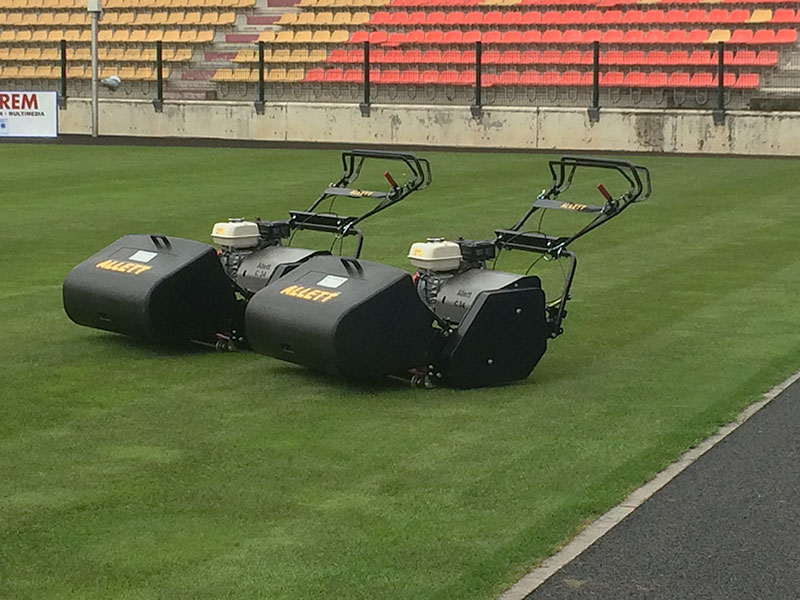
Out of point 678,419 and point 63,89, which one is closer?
point 678,419

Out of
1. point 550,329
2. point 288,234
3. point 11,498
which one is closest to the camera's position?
point 11,498

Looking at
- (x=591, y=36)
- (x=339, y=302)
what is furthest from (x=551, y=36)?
(x=339, y=302)

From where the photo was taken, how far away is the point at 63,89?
3253cm

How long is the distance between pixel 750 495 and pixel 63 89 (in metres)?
28.3

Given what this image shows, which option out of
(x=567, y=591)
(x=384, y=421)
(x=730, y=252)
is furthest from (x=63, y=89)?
(x=567, y=591)

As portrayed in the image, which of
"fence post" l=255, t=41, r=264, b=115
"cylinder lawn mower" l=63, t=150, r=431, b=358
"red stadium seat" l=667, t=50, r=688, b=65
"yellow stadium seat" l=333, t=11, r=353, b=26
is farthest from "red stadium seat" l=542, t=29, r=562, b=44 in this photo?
"cylinder lawn mower" l=63, t=150, r=431, b=358

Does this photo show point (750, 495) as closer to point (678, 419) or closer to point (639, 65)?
point (678, 419)

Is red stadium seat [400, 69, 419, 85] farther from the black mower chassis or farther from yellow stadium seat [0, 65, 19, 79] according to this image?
the black mower chassis

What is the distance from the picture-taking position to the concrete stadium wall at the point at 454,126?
26.0 meters

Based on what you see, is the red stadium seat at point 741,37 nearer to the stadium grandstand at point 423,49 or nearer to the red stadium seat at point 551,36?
the stadium grandstand at point 423,49

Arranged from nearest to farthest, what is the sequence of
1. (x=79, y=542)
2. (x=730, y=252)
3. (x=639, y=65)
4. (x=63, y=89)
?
(x=79, y=542)
(x=730, y=252)
(x=639, y=65)
(x=63, y=89)

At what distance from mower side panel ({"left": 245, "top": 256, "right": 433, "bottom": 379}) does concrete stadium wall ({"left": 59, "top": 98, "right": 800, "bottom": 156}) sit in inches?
759

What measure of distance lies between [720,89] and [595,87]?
2244mm

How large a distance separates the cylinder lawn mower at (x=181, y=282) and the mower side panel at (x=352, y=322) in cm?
73
